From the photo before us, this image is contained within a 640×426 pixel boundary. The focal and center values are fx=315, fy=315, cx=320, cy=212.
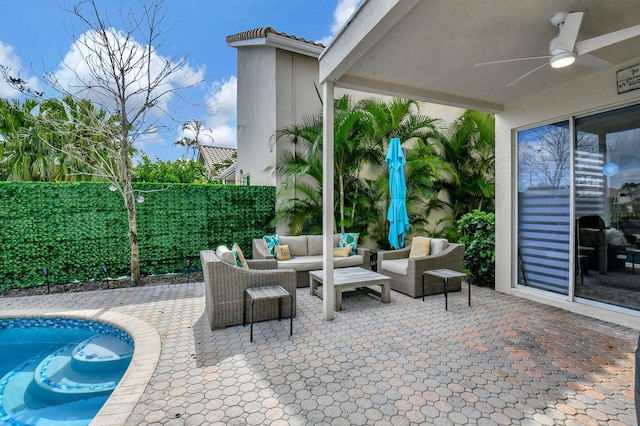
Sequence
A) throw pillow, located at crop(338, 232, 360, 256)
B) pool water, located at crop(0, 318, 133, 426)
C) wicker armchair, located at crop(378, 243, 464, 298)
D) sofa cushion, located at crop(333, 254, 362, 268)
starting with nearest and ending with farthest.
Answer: pool water, located at crop(0, 318, 133, 426)
wicker armchair, located at crop(378, 243, 464, 298)
sofa cushion, located at crop(333, 254, 362, 268)
throw pillow, located at crop(338, 232, 360, 256)

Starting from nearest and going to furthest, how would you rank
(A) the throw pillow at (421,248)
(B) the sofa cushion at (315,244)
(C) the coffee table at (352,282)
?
(C) the coffee table at (352,282)
(A) the throw pillow at (421,248)
(B) the sofa cushion at (315,244)

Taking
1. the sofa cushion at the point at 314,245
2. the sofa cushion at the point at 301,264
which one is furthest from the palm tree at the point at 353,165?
the sofa cushion at the point at 301,264

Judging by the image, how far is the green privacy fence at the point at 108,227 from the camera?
6.75 meters

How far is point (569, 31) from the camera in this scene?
10.7ft

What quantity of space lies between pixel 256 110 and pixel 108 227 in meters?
5.72

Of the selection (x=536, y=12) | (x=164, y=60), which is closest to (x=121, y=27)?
(x=164, y=60)

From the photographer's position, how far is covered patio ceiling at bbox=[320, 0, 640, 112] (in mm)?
3252

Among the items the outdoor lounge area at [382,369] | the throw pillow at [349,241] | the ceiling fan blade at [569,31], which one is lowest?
the outdoor lounge area at [382,369]

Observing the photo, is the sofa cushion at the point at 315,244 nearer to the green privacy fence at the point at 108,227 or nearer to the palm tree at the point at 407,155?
the green privacy fence at the point at 108,227

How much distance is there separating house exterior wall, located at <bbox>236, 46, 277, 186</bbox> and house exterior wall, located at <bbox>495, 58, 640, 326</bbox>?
579cm

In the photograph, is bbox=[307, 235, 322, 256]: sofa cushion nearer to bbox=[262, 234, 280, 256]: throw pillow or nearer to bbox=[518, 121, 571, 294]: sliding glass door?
bbox=[262, 234, 280, 256]: throw pillow

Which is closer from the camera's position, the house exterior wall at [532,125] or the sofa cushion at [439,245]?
the house exterior wall at [532,125]

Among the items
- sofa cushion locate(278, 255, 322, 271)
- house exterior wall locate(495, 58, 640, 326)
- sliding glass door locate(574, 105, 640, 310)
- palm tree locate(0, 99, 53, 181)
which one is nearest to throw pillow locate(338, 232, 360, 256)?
sofa cushion locate(278, 255, 322, 271)

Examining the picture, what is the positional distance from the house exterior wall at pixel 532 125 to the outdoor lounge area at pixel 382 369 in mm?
352
